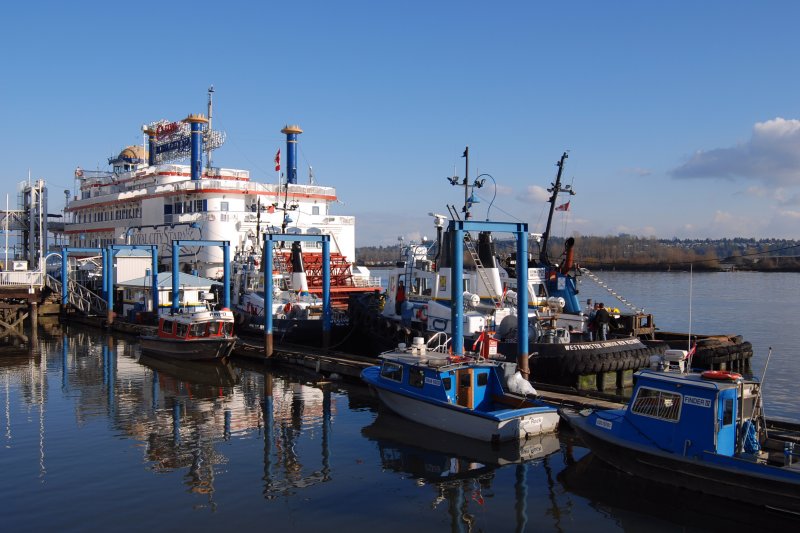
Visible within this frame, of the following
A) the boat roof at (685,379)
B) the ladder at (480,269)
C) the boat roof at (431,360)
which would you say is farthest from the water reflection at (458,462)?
the ladder at (480,269)

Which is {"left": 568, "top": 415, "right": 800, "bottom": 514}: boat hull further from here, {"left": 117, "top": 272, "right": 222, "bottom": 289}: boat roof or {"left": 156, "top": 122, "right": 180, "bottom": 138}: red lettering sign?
{"left": 156, "top": 122, "right": 180, "bottom": 138}: red lettering sign

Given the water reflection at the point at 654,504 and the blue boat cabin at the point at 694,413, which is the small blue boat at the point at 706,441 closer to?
the blue boat cabin at the point at 694,413

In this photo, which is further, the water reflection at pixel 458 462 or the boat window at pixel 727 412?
the water reflection at pixel 458 462

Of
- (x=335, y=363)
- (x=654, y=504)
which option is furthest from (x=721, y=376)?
(x=335, y=363)

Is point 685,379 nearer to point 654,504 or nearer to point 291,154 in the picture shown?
point 654,504

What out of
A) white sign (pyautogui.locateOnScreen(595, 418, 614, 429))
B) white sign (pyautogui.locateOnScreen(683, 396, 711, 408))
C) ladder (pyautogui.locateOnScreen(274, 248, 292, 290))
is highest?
ladder (pyautogui.locateOnScreen(274, 248, 292, 290))

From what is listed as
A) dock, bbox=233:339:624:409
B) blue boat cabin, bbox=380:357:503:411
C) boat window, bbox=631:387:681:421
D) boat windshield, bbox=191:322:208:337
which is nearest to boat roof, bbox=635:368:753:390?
boat window, bbox=631:387:681:421

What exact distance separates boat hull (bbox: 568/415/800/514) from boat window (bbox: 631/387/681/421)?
624 millimetres

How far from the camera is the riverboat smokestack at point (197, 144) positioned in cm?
4841

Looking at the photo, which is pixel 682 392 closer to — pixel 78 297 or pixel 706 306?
pixel 78 297

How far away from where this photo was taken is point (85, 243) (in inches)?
2344

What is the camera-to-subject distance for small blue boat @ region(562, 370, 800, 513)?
1079 cm

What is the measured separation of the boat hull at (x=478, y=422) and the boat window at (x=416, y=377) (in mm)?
359

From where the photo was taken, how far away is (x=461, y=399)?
15625mm
